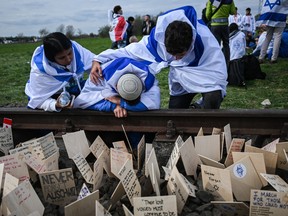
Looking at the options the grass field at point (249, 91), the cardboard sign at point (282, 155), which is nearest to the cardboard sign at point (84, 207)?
the cardboard sign at point (282, 155)

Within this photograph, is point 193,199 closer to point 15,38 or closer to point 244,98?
point 244,98

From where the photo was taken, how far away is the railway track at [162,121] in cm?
311

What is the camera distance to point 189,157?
8.11ft

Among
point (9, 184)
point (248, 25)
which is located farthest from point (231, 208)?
point (248, 25)

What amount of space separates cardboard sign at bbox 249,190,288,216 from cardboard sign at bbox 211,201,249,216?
0.06m

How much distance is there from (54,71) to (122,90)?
76 cm

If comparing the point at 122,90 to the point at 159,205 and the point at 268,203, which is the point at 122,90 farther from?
the point at 268,203

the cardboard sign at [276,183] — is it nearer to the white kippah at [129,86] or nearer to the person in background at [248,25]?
the white kippah at [129,86]

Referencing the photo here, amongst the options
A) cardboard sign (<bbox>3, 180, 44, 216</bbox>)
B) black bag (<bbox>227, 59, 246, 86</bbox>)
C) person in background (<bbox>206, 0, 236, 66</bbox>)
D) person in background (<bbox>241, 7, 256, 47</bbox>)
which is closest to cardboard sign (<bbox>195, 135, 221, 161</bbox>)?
cardboard sign (<bbox>3, 180, 44, 216</bbox>)

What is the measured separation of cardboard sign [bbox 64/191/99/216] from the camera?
6.04ft

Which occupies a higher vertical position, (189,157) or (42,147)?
(42,147)

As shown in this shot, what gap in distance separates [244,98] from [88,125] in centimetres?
323

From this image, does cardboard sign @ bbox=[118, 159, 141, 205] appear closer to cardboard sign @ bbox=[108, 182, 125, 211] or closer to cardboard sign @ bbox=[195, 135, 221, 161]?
cardboard sign @ bbox=[108, 182, 125, 211]

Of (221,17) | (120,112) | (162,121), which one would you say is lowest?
(162,121)
